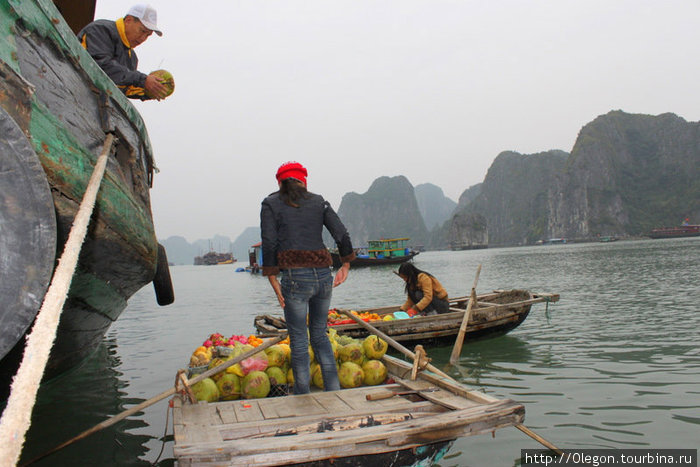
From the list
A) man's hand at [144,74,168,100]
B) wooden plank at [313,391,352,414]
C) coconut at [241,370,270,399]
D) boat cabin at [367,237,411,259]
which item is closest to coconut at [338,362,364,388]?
wooden plank at [313,391,352,414]

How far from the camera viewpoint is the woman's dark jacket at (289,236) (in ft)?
14.0

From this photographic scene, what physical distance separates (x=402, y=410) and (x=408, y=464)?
1.78 feet

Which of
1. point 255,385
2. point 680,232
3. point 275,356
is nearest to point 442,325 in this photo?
point 275,356

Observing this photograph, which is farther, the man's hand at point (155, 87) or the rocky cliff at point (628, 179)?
the rocky cliff at point (628, 179)

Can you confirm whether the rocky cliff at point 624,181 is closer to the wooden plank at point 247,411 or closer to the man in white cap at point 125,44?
the man in white cap at point 125,44

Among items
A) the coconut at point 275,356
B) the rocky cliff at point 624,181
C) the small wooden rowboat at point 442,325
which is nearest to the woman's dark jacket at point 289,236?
the coconut at point 275,356

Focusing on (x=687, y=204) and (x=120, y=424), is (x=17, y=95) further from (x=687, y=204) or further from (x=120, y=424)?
(x=687, y=204)

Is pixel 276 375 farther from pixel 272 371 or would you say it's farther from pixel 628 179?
pixel 628 179

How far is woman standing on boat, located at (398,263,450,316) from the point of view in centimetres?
937

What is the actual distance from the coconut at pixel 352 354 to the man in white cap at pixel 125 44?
11.5ft

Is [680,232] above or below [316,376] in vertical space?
above

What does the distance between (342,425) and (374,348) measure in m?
1.96

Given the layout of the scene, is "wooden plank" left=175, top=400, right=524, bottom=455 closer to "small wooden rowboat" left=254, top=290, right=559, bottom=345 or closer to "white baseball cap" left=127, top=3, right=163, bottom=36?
"white baseball cap" left=127, top=3, right=163, bottom=36

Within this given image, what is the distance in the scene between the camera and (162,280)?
19.1ft
